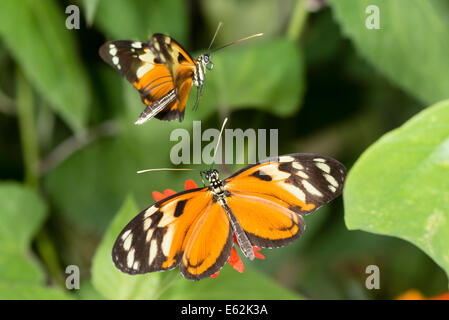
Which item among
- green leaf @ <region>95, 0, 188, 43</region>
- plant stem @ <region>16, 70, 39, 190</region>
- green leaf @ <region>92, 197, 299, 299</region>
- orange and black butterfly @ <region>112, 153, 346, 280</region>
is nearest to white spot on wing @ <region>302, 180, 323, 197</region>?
orange and black butterfly @ <region>112, 153, 346, 280</region>

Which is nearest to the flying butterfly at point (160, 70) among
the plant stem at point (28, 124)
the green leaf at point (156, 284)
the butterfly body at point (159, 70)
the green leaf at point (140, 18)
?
the butterfly body at point (159, 70)

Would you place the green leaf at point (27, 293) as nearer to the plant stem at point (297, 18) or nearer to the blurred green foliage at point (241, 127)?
the blurred green foliage at point (241, 127)

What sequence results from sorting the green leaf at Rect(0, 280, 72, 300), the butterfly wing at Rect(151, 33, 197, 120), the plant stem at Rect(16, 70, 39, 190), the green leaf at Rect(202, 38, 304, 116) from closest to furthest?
the butterfly wing at Rect(151, 33, 197, 120) < the green leaf at Rect(0, 280, 72, 300) < the green leaf at Rect(202, 38, 304, 116) < the plant stem at Rect(16, 70, 39, 190)

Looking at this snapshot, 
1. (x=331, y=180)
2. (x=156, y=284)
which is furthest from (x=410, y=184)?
(x=156, y=284)

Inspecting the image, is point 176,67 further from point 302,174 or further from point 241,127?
point 241,127

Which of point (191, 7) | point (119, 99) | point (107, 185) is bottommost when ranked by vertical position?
point (107, 185)

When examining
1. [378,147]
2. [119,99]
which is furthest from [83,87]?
[378,147]

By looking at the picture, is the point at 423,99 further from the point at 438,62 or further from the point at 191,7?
the point at 191,7

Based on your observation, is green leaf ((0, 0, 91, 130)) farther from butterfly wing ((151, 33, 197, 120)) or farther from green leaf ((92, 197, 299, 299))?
butterfly wing ((151, 33, 197, 120))
